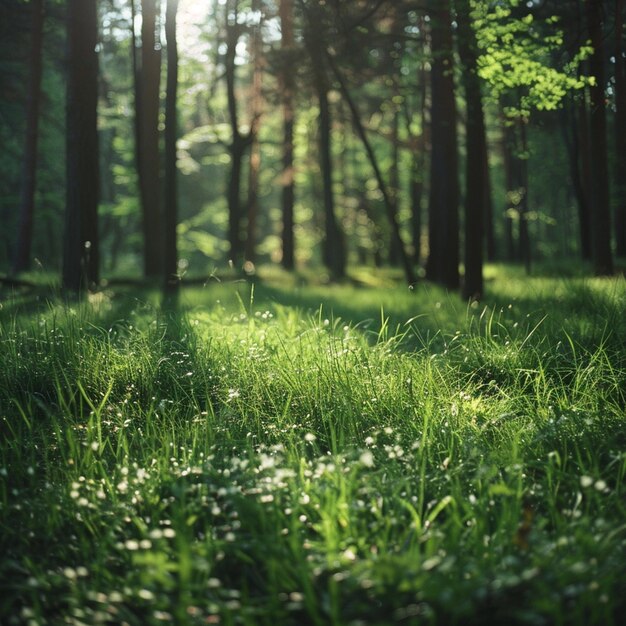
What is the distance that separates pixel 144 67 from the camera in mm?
14734

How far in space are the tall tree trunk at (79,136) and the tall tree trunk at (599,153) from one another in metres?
7.86

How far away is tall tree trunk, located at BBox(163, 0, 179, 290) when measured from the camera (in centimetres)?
1061

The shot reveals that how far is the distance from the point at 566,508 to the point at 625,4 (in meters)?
9.84

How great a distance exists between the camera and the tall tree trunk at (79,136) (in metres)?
9.68

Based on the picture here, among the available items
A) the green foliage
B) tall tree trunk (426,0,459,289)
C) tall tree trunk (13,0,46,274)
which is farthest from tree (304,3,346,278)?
tall tree trunk (13,0,46,274)

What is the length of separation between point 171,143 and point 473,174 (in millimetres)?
5283

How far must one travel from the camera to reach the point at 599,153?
35.7 feet

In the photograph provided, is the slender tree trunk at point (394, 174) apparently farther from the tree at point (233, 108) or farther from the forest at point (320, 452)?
the forest at point (320, 452)

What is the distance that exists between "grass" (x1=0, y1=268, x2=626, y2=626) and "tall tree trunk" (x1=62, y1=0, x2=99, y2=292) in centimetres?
428

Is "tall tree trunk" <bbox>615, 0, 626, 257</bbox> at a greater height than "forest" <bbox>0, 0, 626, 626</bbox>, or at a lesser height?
greater

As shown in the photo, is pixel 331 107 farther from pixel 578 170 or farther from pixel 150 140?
pixel 578 170

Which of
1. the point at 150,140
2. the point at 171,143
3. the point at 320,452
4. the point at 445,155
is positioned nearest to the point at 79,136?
the point at 171,143

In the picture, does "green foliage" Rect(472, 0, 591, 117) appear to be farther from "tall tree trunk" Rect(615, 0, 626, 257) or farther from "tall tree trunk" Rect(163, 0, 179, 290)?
"tall tree trunk" Rect(163, 0, 179, 290)

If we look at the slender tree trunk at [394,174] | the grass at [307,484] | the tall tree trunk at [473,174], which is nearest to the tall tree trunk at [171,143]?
the tall tree trunk at [473,174]
